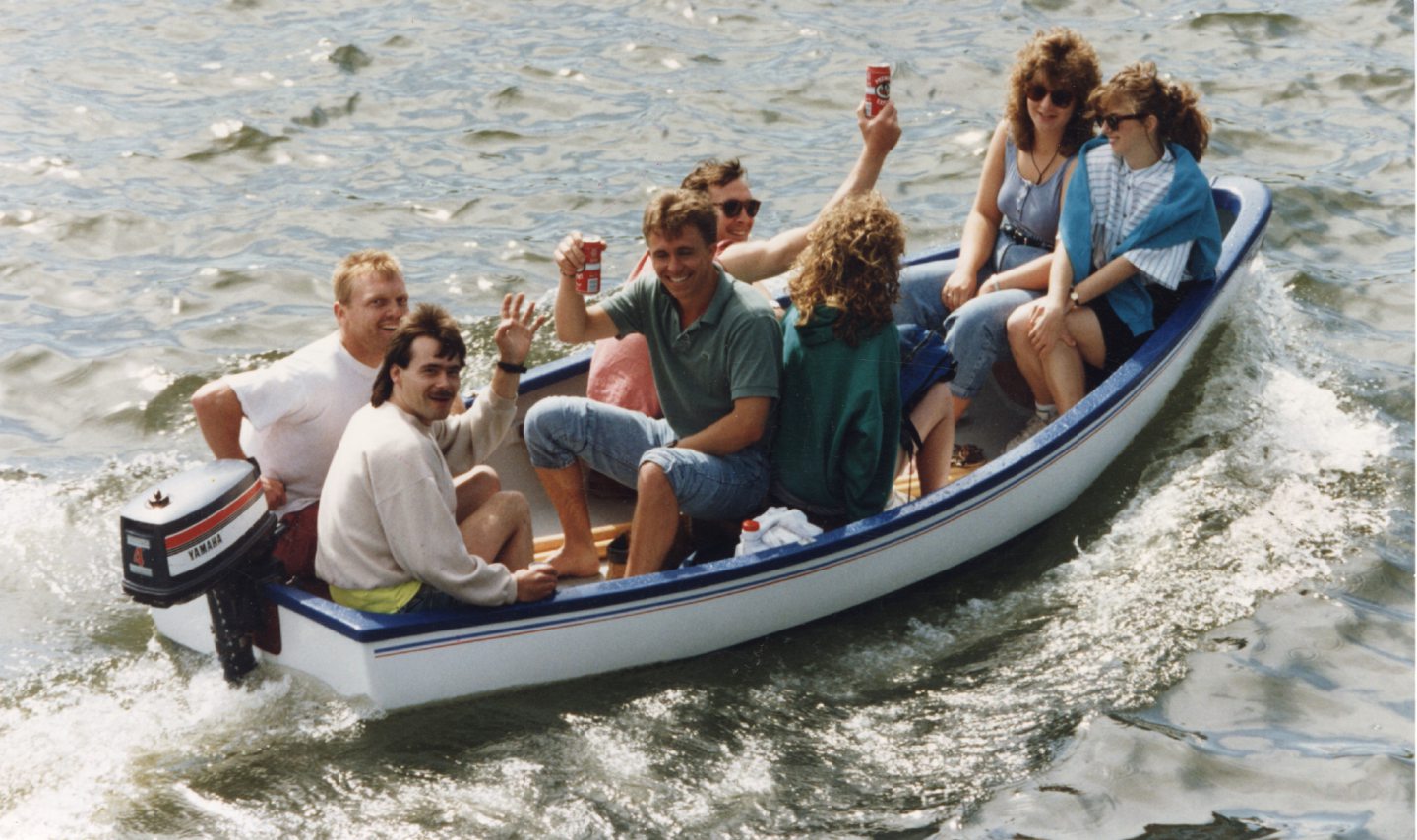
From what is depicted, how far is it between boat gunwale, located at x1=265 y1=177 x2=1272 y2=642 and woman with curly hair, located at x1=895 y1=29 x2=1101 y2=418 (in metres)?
0.50

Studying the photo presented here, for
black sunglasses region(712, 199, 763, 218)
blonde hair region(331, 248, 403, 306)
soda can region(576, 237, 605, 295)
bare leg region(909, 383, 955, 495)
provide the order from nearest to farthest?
soda can region(576, 237, 605, 295) → blonde hair region(331, 248, 403, 306) → bare leg region(909, 383, 955, 495) → black sunglasses region(712, 199, 763, 218)

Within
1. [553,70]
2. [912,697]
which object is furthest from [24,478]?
[553,70]

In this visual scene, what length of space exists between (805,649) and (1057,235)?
200cm

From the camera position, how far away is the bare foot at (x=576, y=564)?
17.8 feet

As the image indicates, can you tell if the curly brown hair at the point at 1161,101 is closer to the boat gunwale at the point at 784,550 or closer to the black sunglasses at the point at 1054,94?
the black sunglasses at the point at 1054,94

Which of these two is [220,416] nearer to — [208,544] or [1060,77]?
[208,544]

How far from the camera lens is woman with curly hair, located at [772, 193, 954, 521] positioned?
16.1 ft

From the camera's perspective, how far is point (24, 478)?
21.9ft

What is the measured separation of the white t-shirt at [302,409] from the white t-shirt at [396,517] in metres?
0.35

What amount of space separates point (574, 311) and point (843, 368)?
2.81ft

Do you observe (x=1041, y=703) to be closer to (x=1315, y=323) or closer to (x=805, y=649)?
(x=805, y=649)

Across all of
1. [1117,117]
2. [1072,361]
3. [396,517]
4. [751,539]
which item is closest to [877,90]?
[1117,117]

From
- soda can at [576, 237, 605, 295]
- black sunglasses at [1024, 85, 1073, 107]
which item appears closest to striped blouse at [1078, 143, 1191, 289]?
black sunglasses at [1024, 85, 1073, 107]

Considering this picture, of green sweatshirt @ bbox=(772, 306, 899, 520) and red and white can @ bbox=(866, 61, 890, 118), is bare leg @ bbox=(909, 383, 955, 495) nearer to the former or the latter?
green sweatshirt @ bbox=(772, 306, 899, 520)
